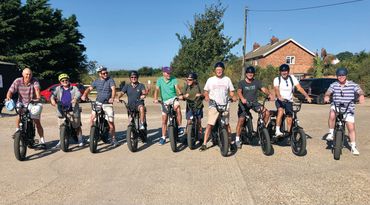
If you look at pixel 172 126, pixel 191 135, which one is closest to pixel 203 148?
pixel 191 135

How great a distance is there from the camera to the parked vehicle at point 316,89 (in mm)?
21906

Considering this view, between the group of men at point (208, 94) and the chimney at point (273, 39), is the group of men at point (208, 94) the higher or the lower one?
the lower one

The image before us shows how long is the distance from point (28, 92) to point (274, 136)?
16.7 feet

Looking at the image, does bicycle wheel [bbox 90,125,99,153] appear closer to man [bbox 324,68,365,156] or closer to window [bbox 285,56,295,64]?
man [bbox 324,68,365,156]

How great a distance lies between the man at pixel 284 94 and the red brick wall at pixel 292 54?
43.5 meters

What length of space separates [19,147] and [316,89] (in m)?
18.6

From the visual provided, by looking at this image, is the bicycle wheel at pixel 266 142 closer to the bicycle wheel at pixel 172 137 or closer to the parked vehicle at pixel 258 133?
the parked vehicle at pixel 258 133

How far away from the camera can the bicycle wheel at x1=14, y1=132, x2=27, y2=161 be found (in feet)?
23.2

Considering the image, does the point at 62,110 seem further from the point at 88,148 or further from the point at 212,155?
the point at 212,155

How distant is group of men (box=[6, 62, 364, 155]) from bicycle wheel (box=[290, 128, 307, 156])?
1.13ft

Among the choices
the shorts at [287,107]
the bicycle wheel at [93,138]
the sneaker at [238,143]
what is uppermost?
the shorts at [287,107]

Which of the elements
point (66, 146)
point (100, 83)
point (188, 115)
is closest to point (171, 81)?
point (188, 115)

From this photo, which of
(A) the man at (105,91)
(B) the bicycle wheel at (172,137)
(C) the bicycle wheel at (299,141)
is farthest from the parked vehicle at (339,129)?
(A) the man at (105,91)

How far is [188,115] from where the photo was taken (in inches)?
323
